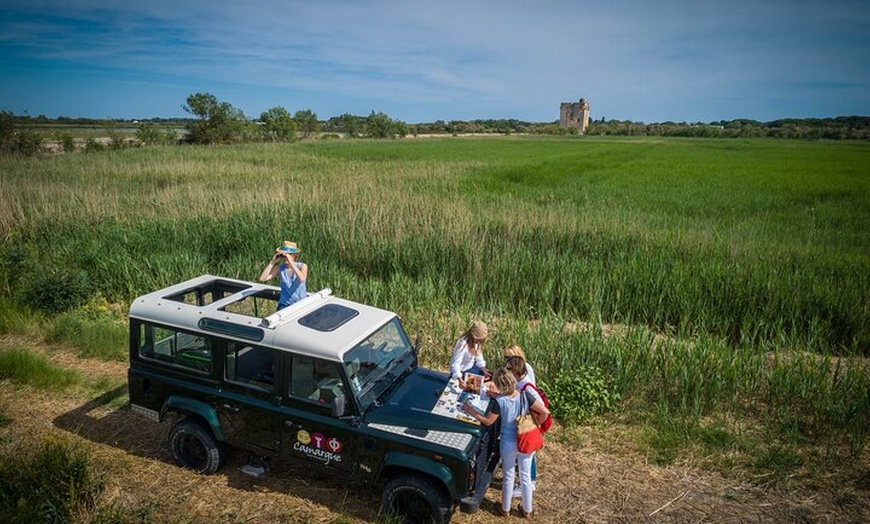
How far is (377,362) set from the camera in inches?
208

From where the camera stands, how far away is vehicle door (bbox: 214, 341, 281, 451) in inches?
203

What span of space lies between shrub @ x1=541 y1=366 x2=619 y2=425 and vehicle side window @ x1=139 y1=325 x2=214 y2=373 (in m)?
4.47

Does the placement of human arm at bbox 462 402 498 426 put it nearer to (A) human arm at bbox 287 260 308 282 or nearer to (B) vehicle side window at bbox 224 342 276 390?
(B) vehicle side window at bbox 224 342 276 390

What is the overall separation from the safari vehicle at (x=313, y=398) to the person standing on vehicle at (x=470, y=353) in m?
0.27

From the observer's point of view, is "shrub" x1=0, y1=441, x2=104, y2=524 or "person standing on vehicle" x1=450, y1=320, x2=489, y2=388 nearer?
"shrub" x1=0, y1=441, x2=104, y2=524

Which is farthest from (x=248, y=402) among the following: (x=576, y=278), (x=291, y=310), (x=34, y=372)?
(x=576, y=278)

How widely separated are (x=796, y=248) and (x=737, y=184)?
53.3 ft

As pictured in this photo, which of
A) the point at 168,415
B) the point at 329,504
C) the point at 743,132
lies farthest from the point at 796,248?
the point at 743,132

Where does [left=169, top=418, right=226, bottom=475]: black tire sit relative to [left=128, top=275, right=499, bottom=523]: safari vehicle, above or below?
below

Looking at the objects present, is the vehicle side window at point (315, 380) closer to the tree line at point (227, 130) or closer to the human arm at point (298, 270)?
the human arm at point (298, 270)

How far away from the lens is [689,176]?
31.8 meters

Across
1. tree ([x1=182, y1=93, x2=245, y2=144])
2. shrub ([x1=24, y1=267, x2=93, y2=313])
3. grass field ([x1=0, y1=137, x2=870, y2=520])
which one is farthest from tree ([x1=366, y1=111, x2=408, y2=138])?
shrub ([x1=24, y1=267, x2=93, y2=313])

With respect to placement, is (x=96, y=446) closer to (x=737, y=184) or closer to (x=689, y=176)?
(x=737, y=184)

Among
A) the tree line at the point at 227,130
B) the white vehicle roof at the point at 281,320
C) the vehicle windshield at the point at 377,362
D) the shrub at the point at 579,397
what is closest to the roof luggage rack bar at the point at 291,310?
the white vehicle roof at the point at 281,320
